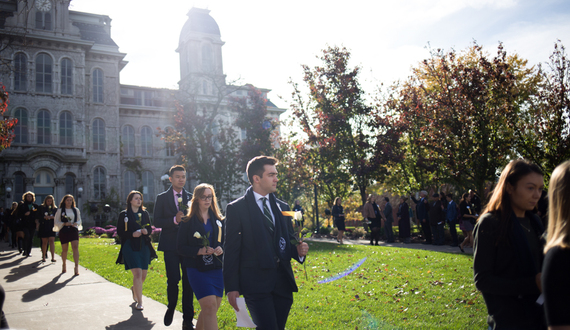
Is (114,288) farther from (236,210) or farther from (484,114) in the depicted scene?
(484,114)

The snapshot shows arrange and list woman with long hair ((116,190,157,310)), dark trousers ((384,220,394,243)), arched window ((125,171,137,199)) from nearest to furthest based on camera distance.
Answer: woman with long hair ((116,190,157,310)) → dark trousers ((384,220,394,243)) → arched window ((125,171,137,199))

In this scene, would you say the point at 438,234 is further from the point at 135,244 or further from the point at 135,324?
the point at 135,324

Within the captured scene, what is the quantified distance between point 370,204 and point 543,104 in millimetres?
8325

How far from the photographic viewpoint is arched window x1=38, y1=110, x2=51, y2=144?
36.3 metres

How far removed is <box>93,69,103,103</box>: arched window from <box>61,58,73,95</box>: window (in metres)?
2.74

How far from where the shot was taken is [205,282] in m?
5.32

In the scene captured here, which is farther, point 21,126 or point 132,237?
point 21,126

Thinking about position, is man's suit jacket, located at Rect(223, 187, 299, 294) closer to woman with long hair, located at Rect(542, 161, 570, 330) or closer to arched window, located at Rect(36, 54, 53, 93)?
woman with long hair, located at Rect(542, 161, 570, 330)


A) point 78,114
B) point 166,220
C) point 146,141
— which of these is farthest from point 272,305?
point 146,141

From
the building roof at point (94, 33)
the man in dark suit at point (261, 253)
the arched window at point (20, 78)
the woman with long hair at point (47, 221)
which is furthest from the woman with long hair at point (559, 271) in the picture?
the building roof at point (94, 33)

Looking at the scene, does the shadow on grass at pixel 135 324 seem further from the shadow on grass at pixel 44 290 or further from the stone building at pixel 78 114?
the stone building at pixel 78 114

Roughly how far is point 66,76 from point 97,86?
3288 mm

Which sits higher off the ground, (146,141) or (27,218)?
(146,141)

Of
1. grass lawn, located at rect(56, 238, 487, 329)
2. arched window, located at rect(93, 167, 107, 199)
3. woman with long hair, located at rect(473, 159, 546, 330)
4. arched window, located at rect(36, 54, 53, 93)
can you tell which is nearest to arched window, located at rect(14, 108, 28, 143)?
arched window, located at rect(36, 54, 53, 93)
